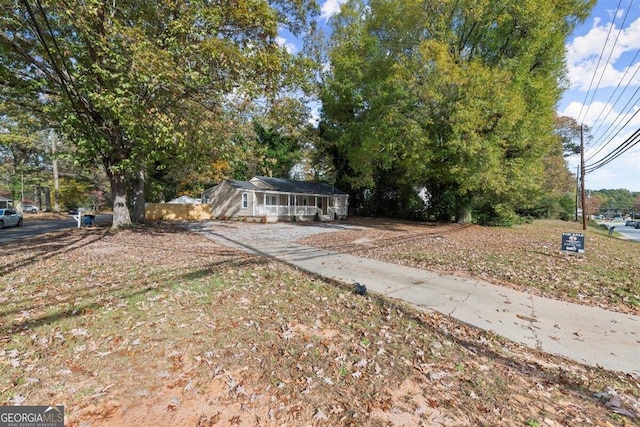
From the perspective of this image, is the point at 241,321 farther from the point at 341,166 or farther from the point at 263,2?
the point at 341,166

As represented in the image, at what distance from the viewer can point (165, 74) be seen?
7.80 m

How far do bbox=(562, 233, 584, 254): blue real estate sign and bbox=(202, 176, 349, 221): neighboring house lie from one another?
728 inches

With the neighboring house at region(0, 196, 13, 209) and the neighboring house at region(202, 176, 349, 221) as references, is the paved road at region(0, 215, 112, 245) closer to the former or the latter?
the neighboring house at region(202, 176, 349, 221)

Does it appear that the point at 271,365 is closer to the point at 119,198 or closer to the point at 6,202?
the point at 119,198

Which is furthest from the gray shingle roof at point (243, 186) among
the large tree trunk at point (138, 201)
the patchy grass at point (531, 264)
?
the patchy grass at point (531, 264)

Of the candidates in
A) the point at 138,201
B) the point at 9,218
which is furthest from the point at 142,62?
the point at 9,218

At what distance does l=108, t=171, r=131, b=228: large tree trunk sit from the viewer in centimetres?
1331

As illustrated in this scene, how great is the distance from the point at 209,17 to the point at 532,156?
54.2 ft

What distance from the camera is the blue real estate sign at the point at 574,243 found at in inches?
331

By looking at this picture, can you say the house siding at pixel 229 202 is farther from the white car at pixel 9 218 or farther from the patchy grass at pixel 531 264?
the patchy grass at pixel 531 264

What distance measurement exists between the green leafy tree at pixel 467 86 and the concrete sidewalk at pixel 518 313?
9660 millimetres

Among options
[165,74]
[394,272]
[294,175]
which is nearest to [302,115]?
[294,175]

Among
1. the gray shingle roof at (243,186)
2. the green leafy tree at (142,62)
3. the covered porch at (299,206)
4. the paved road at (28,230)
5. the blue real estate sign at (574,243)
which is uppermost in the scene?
the green leafy tree at (142,62)

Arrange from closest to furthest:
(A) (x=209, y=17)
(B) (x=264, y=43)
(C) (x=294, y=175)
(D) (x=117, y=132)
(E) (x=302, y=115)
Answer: (A) (x=209, y=17) < (B) (x=264, y=43) < (D) (x=117, y=132) < (E) (x=302, y=115) < (C) (x=294, y=175)
